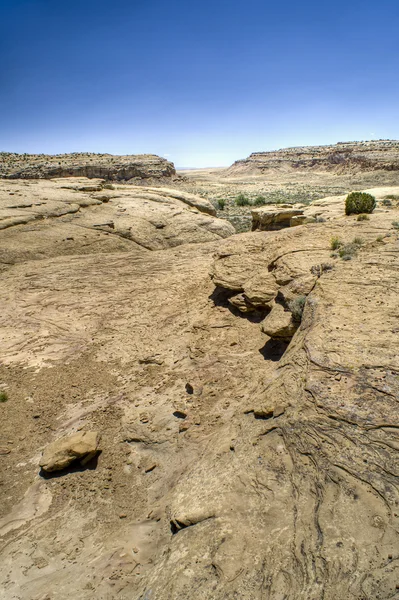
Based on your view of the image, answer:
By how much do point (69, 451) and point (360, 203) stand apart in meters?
10.6

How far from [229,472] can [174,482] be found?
1.04 m

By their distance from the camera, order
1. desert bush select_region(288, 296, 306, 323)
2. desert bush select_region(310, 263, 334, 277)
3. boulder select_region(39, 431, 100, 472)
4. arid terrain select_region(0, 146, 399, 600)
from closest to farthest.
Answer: arid terrain select_region(0, 146, 399, 600) < boulder select_region(39, 431, 100, 472) < desert bush select_region(288, 296, 306, 323) < desert bush select_region(310, 263, 334, 277)

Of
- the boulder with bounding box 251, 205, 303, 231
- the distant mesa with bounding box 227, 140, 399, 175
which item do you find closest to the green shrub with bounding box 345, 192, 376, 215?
the boulder with bounding box 251, 205, 303, 231

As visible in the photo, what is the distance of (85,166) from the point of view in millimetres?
43469

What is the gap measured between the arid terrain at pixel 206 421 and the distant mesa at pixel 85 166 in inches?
1192

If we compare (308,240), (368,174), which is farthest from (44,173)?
(368,174)

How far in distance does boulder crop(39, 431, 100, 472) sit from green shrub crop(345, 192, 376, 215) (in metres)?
10.1

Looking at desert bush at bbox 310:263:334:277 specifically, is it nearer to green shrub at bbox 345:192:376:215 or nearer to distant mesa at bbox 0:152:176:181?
green shrub at bbox 345:192:376:215

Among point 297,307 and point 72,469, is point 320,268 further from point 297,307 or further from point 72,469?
point 72,469

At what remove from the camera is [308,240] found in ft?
30.9

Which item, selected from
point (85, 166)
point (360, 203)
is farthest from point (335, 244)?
point (85, 166)

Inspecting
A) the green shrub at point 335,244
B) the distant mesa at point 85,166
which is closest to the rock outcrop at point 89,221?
the green shrub at point 335,244

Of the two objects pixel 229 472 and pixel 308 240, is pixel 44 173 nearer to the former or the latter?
pixel 308 240

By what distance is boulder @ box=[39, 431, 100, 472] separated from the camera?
204 inches
